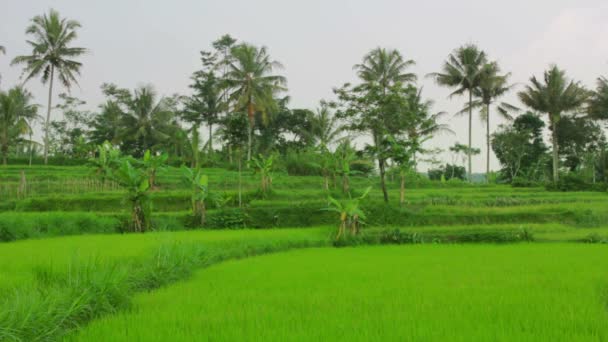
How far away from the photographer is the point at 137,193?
10594 millimetres

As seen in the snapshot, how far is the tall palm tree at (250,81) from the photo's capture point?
2497cm

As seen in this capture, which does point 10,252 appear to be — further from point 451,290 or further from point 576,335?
point 576,335

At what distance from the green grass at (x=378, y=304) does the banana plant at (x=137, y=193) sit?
505 cm

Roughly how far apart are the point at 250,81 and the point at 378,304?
22631mm

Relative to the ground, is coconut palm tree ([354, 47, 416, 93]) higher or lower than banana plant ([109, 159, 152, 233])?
higher

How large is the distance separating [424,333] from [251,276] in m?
2.78

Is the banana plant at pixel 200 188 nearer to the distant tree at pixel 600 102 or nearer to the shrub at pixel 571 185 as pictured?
the shrub at pixel 571 185

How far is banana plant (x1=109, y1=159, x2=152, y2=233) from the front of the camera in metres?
10.4

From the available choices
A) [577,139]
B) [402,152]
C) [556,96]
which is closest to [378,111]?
[402,152]

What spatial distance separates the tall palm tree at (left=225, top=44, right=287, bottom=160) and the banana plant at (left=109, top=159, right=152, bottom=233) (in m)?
14.1

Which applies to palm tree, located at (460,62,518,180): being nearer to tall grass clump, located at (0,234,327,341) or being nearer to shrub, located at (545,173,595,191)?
shrub, located at (545,173,595,191)

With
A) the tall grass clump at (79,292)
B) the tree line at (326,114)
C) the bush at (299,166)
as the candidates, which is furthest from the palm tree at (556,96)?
the tall grass clump at (79,292)

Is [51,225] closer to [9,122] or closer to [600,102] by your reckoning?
[9,122]

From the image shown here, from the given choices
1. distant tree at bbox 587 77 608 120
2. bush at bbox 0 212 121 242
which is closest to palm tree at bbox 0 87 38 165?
bush at bbox 0 212 121 242
